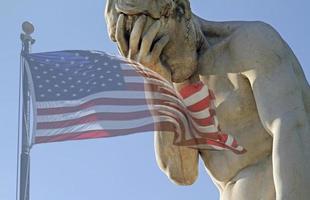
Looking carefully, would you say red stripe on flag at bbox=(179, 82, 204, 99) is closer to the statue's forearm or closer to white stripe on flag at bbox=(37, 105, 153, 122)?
white stripe on flag at bbox=(37, 105, 153, 122)

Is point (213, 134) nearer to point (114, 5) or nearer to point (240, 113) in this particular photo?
point (240, 113)

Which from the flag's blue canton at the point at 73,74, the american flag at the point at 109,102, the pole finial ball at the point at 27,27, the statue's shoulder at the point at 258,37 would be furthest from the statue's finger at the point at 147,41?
the pole finial ball at the point at 27,27

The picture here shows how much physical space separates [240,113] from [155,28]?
2.45 ft

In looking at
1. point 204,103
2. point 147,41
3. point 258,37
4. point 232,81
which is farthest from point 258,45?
point 147,41

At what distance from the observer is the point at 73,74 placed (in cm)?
643

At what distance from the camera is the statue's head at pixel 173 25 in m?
5.50

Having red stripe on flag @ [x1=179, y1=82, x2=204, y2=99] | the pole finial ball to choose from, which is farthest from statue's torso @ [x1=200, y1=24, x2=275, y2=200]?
the pole finial ball

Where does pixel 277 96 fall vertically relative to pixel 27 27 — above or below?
above

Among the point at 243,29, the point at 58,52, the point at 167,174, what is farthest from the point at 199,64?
the point at 58,52

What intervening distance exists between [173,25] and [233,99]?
0.59 metres

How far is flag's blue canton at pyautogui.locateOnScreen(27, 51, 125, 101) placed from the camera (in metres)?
6.25

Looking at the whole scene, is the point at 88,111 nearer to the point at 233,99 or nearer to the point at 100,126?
the point at 100,126

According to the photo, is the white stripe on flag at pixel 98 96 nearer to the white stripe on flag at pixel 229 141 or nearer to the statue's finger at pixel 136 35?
the statue's finger at pixel 136 35

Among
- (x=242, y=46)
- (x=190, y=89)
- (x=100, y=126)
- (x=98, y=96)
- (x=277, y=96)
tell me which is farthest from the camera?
(x=98, y=96)
